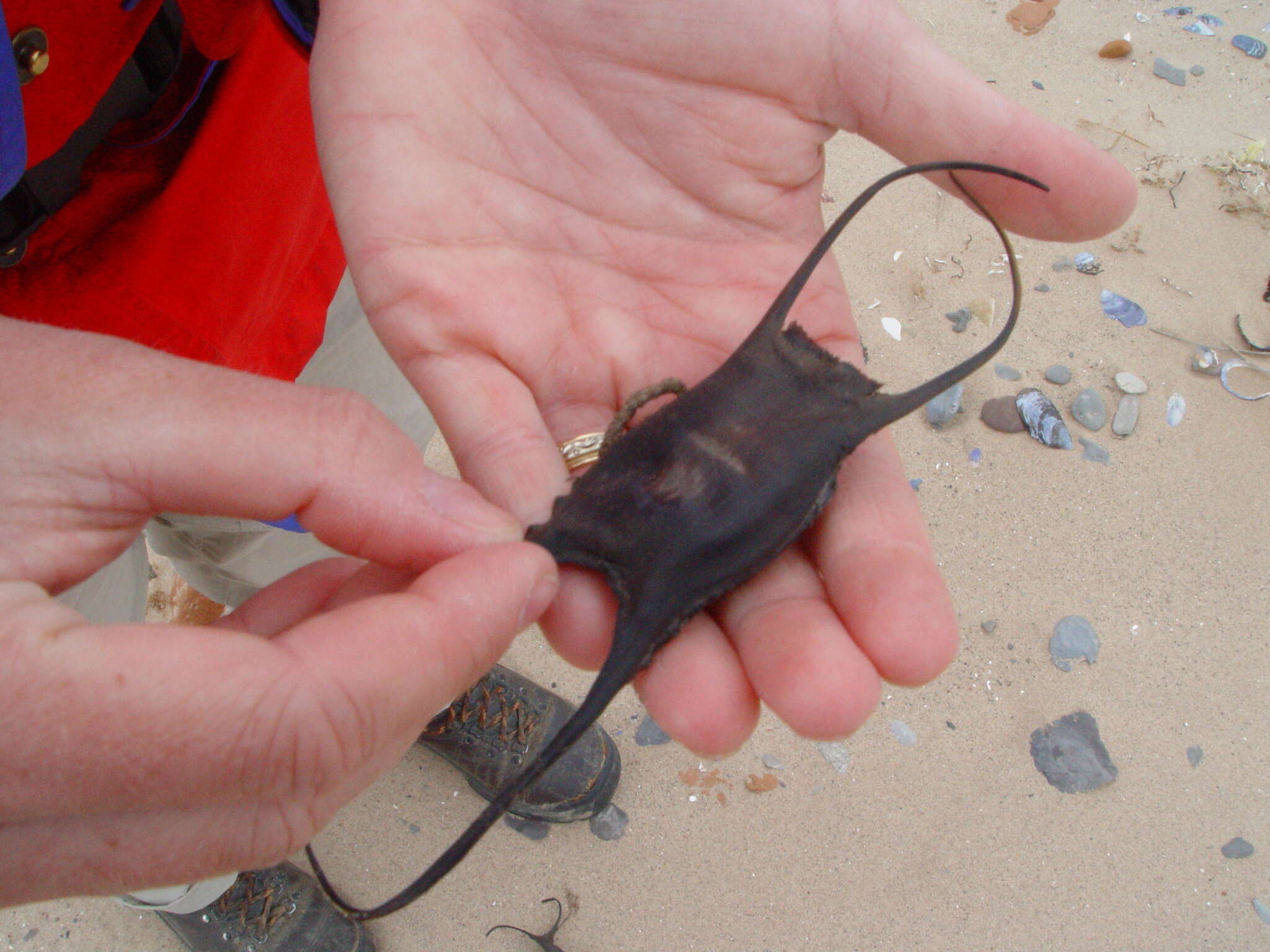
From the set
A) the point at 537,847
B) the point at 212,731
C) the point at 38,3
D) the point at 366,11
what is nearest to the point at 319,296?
the point at 366,11

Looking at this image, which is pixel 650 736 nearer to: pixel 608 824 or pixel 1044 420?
pixel 608 824

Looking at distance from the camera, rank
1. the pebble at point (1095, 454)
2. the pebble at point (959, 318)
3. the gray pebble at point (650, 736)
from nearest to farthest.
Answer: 1. the gray pebble at point (650, 736)
2. the pebble at point (1095, 454)
3. the pebble at point (959, 318)

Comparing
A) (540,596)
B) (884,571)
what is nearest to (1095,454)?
(884,571)

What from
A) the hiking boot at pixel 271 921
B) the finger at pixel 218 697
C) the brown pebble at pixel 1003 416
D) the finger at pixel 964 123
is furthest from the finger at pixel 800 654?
the brown pebble at pixel 1003 416

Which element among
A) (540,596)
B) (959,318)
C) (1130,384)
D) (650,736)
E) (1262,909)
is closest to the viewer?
(540,596)

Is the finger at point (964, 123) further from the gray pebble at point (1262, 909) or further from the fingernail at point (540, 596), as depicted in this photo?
the gray pebble at point (1262, 909)

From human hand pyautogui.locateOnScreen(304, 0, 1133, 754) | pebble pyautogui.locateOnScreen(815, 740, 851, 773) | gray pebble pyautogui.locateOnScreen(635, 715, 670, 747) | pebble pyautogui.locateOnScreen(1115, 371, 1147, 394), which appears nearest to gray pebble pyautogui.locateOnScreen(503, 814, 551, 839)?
gray pebble pyautogui.locateOnScreen(635, 715, 670, 747)

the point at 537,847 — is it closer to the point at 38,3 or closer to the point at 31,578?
the point at 31,578

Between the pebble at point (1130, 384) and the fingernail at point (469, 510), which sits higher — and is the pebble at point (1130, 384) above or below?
below
